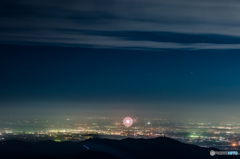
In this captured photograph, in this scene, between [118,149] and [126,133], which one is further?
[126,133]

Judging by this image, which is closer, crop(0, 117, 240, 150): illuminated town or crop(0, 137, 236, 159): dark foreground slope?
crop(0, 137, 236, 159): dark foreground slope

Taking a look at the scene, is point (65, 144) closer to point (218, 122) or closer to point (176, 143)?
point (176, 143)

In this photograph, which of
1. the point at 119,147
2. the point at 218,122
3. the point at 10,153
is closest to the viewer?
the point at 10,153

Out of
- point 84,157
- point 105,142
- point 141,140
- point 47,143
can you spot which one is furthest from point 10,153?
point 141,140

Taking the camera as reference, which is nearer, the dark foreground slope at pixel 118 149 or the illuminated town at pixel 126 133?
the dark foreground slope at pixel 118 149

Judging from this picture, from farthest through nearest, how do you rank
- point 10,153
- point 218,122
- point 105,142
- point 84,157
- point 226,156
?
point 218,122 < point 105,142 < point 226,156 < point 10,153 < point 84,157

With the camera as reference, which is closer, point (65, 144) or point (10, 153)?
point (10, 153)

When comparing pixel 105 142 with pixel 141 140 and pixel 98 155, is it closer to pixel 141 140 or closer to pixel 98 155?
pixel 141 140
